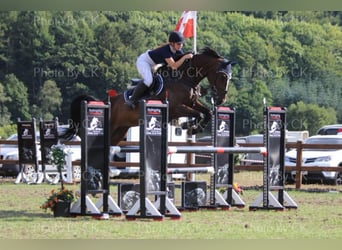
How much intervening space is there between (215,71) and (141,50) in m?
37.8

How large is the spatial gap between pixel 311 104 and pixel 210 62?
102 ft

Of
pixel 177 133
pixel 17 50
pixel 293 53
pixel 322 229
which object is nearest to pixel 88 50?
pixel 17 50

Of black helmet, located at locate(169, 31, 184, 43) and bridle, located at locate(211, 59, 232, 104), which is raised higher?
black helmet, located at locate(169, 31, 184, 43)

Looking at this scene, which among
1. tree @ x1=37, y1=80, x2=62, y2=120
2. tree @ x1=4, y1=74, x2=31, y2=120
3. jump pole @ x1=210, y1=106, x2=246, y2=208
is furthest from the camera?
tree @ x1=4, y1=74, x2=31, y2=120

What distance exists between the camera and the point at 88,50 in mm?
45594

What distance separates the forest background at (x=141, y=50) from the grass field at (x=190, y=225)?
2658 centimetres

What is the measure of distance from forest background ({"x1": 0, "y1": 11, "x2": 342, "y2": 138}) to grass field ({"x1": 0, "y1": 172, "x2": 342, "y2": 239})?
1046 inches

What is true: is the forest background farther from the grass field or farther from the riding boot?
the grass field

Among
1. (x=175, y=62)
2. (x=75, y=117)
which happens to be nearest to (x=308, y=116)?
(x=75, y=117)

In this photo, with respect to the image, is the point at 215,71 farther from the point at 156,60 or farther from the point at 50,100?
the point at 50,100

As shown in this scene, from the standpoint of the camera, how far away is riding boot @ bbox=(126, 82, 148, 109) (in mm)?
10758

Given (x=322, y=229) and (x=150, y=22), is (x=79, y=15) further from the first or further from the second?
(x=322, y=229)

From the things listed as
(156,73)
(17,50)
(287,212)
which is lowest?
(287,212)

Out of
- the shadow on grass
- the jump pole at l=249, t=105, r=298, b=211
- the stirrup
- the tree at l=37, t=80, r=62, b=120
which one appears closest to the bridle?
the jump pole at l=249, t=105, r=298, b=211
